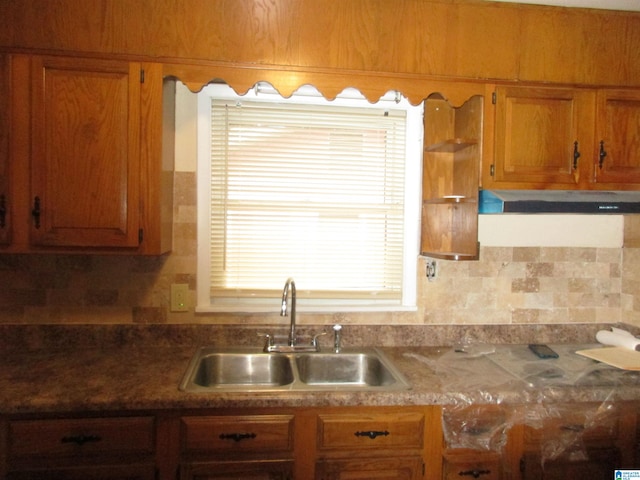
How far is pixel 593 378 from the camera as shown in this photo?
1.57m

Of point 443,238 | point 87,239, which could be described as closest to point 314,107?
point 443,238

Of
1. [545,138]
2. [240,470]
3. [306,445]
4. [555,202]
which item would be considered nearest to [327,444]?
[306,445]

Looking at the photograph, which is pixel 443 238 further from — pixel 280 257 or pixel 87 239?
pixel 87 239

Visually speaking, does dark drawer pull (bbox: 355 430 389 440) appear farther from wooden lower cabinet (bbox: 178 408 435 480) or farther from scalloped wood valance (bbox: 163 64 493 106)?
scalloped wood valance (bbox: 163 64 493 106)

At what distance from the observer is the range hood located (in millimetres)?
A: 1589

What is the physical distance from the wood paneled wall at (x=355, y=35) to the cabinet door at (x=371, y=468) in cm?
152

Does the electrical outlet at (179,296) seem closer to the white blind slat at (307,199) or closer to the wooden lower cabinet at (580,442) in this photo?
the white blind slat at (307,199)

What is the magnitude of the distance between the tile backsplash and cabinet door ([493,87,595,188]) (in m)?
0.47

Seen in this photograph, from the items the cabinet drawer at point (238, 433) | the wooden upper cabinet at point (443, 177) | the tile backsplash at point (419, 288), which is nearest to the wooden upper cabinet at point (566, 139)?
the wooden upper cabinet at point (443, 177)

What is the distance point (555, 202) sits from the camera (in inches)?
63.5

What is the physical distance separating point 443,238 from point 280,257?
0.84m

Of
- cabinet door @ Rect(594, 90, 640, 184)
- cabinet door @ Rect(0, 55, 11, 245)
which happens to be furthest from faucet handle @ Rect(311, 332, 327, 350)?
cabinet door @ Rect(594, 90, 640, 184)

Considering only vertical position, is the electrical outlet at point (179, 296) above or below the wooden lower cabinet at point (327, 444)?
above

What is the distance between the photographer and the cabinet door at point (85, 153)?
151 centimetres
